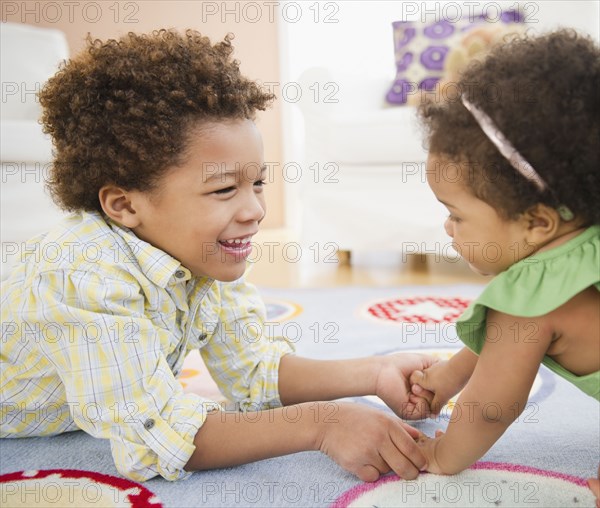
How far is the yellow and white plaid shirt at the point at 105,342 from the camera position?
709 mm

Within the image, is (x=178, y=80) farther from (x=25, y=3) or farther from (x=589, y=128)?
(x=25, y=3)

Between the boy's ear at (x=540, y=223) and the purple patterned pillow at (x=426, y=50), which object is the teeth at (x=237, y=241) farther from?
the purple patterned pillow at (x=426, y=50)

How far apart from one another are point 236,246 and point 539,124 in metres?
0.41

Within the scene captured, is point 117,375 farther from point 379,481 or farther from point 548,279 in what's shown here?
point 548,279

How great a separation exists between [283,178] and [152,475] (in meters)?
3.27

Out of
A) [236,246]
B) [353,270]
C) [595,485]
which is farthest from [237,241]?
[353,270]

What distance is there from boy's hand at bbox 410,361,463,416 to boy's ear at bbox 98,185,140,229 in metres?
0.44

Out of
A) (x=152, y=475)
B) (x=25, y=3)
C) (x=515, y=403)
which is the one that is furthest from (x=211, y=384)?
(x=25, y=3)

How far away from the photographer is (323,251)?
241 centimetres

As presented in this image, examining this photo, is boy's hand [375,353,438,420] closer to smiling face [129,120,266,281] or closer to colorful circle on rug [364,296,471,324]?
smiling face [129,120,266,281]

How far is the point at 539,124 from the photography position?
0.58 metres

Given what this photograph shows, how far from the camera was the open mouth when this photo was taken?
2.69ft

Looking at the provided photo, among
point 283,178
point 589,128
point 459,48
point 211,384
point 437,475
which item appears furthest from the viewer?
point 283,178

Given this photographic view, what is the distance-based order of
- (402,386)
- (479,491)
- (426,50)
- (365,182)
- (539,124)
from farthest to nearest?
(426,50) < (365,182) < (402,386) < (479,491) < (539,124)
